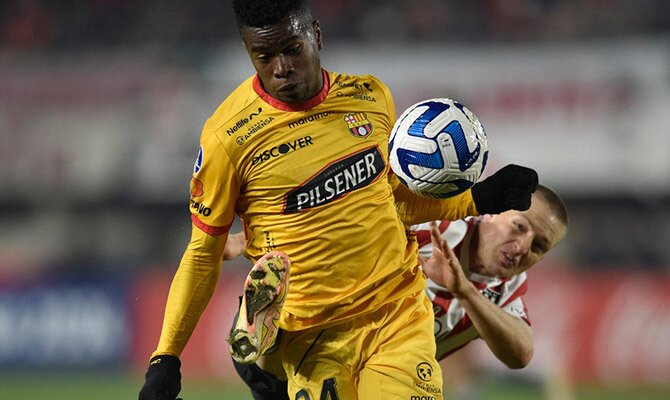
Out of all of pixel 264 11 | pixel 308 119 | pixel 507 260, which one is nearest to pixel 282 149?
pixel 308 119

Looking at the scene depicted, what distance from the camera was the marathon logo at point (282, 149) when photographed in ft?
12.8

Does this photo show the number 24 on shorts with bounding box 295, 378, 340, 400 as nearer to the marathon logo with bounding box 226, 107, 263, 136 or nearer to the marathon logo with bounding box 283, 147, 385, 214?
the marathon logo with bounding box 283, 147, 385, 214

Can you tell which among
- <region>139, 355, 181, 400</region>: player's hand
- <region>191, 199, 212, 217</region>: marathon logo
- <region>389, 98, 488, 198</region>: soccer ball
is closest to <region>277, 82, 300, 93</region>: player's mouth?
<region>389, 98, 488, 198</region>: soccer ball

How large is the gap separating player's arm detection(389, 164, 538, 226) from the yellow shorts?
1.21 feet

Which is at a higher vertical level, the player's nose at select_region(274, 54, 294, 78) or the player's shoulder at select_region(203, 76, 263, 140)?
the player's nose at select_region(274, 54, 294, 78)

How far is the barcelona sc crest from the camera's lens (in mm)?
4047

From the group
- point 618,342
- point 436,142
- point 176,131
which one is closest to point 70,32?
point 176,131

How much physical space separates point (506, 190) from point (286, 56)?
40.6 inches

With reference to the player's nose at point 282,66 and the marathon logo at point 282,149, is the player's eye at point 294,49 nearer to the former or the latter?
the player's nose at point 282,66

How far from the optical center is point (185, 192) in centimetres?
1145

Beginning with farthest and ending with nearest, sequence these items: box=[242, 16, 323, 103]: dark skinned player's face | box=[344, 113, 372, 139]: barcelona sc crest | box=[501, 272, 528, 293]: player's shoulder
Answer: box=[501, 272, 528, 293]: player's shoulder < box=[344, 113, 372, 139]: barcelona sc crest < box=[242, 16, 323, 103]: dark skinned player's face

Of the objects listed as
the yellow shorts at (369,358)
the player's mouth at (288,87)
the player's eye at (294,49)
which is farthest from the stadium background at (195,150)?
the player's eye at (294,49)

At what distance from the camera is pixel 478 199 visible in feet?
13.6

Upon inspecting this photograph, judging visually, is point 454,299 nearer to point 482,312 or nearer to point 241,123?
point 482,312
